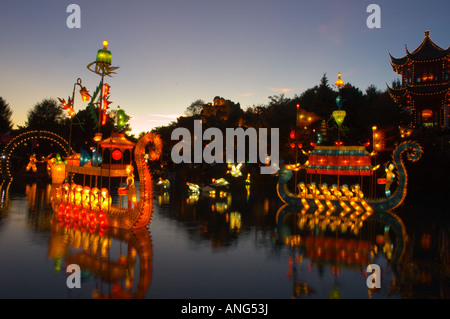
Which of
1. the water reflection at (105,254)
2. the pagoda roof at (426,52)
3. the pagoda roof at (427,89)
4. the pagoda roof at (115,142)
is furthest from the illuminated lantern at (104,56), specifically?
the pagoda roof at (426,52)

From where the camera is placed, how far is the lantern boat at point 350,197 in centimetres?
1555

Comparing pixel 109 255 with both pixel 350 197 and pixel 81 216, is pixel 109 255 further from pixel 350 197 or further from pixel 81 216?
pixel 350 197

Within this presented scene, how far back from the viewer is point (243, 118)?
1416 inches

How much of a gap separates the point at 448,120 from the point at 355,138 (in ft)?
37.9

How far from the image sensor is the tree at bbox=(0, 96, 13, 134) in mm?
50128

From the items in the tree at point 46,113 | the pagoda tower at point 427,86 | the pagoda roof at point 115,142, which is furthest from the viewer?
the tree at point 46,113

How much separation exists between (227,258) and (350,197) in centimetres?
913

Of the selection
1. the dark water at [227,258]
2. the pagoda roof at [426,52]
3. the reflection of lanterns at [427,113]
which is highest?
the pagoda roof at [426,52]

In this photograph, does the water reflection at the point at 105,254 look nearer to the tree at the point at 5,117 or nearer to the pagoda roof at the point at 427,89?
the pagoda roof at the point at 427,89

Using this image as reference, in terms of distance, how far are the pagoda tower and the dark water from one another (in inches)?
848

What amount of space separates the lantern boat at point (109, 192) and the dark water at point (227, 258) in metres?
0.68

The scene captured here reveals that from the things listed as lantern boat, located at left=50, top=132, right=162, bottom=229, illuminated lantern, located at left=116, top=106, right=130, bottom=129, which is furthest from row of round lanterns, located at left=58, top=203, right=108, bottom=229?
illuminated lantern, located at left=116, top=106, right=130, bottom=129

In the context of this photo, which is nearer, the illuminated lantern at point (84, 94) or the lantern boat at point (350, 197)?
the illuminated lantern at point (84, 94)

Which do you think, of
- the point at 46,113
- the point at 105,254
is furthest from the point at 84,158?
the point at 46,113
